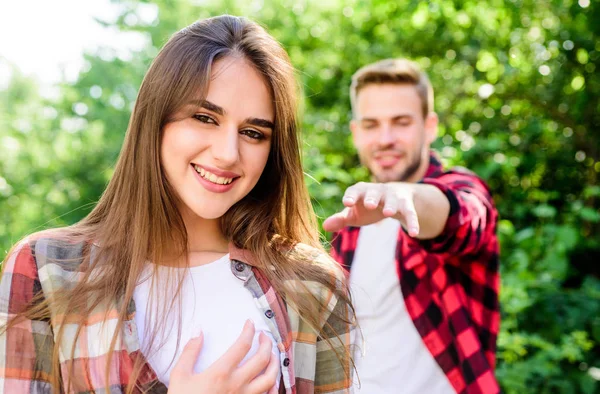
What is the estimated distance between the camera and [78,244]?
144cm

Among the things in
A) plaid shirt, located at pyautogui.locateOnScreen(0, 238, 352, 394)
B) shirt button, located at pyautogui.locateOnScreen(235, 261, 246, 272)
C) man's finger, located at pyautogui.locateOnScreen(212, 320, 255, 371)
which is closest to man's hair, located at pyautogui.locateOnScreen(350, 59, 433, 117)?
shirt button, located at pyautogui.locateOnScreen(235, 261, 246, 272)

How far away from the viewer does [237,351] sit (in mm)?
1345

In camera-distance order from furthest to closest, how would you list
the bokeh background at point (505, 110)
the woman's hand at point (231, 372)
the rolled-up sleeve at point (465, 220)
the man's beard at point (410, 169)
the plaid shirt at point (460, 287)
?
the bokeh background at point (505, 110)
the man's beard at point (410, 169)
the plaid shirt at point (460, 287)
the rolled-up sleeve at point (465, 220)
the woman's hand at point (231, 372)

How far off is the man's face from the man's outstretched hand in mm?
932

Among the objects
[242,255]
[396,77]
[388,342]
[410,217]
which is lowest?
[388,342]

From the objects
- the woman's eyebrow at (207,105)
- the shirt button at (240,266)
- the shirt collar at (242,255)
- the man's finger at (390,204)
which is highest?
the woman's eyebrow at (207,105)

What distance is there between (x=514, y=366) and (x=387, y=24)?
281 centimetres

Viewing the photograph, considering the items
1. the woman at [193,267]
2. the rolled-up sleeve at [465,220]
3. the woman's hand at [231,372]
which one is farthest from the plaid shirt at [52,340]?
the rolled-up sleeve at [465,220]

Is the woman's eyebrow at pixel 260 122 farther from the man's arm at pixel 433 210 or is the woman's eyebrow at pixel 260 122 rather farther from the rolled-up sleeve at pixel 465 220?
the rolled-up sleeve at pixel 465 220

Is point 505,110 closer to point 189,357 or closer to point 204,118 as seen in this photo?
point 204,118

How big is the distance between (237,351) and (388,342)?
3.38 feet

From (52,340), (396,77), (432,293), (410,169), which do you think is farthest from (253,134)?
(396,77)

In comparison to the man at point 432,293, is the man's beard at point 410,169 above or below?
above

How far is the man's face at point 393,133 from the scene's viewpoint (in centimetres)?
270
